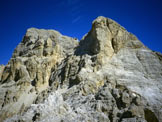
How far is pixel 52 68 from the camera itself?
31094mm

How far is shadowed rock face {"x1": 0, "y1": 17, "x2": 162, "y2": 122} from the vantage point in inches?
560

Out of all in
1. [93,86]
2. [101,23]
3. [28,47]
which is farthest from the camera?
[28,47]

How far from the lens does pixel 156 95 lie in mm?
16625

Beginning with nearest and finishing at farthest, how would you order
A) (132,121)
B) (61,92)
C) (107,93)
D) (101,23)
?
(132,121) → (107,93) → (61,92) → (101,23)

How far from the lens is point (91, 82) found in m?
19.0

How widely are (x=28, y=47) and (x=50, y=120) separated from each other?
92.7 feet

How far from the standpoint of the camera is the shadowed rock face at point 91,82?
14234 mm

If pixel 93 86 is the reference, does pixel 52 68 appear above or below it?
above

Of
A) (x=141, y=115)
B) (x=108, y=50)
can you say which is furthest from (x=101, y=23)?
(x=141, y=115)

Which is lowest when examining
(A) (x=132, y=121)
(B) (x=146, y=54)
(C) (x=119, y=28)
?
(A) (x=132, y=121)

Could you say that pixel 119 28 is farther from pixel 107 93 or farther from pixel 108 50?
pixel 107 93

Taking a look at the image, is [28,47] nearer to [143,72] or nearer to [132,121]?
[143,72]

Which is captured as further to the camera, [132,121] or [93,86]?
[93,86]

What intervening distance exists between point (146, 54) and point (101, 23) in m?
9.97
